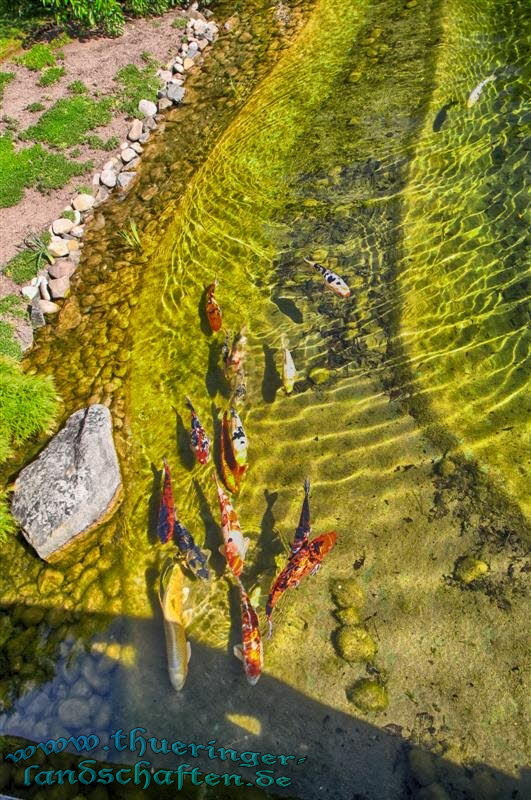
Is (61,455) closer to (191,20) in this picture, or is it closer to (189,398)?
(189,398)

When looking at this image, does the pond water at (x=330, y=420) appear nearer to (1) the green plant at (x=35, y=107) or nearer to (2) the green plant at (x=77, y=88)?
(2) the green plant at (x=77, y=88)

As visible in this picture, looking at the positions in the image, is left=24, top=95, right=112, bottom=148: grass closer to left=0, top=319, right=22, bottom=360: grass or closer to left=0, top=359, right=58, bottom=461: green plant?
left=0, top=319, right=22, bottom=360: grass

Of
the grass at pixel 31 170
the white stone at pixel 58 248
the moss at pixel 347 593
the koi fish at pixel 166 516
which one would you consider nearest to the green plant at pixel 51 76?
the grass at pixel 31 170

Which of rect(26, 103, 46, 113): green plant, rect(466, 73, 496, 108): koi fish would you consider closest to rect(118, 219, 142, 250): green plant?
rect(26, 103, 46, 113): green plant

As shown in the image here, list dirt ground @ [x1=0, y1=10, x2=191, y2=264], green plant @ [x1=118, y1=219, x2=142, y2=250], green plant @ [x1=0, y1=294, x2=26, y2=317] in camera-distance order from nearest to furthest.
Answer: green plant @ [x1=0, y1=294, x2=26, y2=317] → green plant @ [x1=118, y1=219, x2=142, y2=250] → dirt ground @ [x1=0, y1=10, x2=191, y2=264]

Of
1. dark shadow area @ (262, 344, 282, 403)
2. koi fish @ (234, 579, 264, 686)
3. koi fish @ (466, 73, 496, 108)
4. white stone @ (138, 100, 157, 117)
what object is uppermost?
white stone @ (138, 100, 157, 117)

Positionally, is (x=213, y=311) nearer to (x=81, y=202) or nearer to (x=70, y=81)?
(x=81, y=202)

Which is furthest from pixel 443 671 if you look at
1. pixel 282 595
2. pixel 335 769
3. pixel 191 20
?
pixel 191 20
